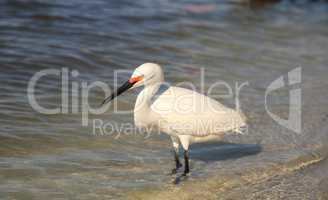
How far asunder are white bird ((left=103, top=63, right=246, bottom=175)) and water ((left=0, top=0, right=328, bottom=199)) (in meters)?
0.33

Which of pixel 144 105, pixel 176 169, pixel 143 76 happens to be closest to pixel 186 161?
pixel 176 169

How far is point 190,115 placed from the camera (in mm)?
5469

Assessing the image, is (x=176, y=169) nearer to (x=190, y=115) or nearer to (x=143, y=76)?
(x=190, y=115)

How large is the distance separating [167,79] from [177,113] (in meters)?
A: 2.67

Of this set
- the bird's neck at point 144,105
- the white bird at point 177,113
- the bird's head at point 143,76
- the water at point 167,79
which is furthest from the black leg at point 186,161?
the bird's head at point 143,76

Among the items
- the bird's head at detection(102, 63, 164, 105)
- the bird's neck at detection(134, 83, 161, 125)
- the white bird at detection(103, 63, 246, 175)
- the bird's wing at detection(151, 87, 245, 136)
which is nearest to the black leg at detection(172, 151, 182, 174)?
the white bird at detection(103, 63, 246, 175)

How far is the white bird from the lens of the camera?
210 inches

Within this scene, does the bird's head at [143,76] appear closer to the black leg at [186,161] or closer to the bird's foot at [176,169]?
the black leg at [186,161]

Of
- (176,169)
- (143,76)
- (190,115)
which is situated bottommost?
(176,169)

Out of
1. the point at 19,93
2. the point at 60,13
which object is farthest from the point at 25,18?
the point at 19,93

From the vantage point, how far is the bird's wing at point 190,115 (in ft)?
17.8

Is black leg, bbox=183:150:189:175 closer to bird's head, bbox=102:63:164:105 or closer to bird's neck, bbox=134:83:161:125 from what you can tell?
bird's neck, bbox=134:83:161:125

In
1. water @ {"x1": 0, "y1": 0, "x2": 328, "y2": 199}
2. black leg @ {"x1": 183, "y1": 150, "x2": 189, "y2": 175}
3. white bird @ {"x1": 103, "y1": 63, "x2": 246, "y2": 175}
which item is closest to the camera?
water @ {"x1": 0, "y1": 0, "x2": 328, "y2": 199}

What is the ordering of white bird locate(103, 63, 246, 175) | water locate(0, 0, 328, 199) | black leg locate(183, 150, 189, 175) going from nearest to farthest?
water locate(0, 0, 328, 199)
white bird locate(103, 63, 246, 175)
black leg locate(183, 150, 189, 175)
